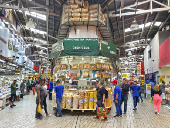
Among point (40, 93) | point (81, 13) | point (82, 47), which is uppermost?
point (81, 13)

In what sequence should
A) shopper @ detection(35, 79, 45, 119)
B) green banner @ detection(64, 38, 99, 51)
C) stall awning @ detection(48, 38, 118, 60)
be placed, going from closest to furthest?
shopper @ detection(35, 79, 45, 119) < stall awning @ detection(48, 38, 118, 60) < green banner @ detection(64, 38, 99, 51)

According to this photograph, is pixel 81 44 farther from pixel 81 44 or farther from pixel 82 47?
pixel 82 47

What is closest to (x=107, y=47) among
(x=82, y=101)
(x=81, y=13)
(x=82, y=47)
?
(x=82, y=47)

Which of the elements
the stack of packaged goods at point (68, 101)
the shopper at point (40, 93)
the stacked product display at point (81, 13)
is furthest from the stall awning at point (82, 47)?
the stack of packaged goods at point (68, 101)

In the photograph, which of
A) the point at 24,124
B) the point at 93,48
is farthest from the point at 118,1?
the point at 24,124

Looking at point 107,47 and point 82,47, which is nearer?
point 82,47

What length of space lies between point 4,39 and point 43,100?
21.4ft

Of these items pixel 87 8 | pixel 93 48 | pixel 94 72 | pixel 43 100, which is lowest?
pixel 43 100

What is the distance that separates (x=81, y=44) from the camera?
8.84m

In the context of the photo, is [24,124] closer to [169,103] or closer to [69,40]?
[69,40]

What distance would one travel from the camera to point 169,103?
10898 mm

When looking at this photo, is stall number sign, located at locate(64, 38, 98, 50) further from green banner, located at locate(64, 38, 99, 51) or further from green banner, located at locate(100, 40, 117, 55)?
green banner, located at locate(100, 40, 117, 55)

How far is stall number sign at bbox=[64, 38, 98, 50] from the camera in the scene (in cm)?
879

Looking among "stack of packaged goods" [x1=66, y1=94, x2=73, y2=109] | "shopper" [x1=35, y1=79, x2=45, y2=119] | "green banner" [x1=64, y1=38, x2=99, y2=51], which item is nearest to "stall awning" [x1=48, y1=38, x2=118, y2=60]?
"green banner" [x1=64, y1=38, x2=99, y2=51]
